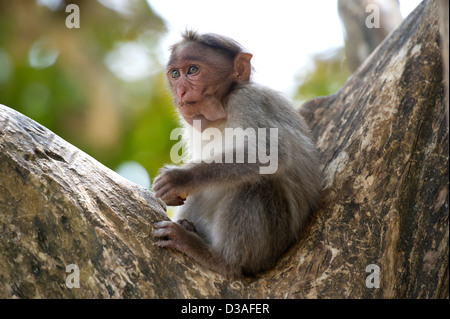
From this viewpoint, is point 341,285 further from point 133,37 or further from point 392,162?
point 133,37

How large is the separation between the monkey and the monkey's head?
0.01 metres

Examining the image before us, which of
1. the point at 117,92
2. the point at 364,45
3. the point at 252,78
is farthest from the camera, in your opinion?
the point at 117,92

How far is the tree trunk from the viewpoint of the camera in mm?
3766

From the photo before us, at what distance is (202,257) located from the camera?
14.1 feet

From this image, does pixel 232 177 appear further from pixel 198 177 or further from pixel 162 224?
pixel 162 224

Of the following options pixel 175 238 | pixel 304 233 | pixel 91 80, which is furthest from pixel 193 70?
pixel 91 80

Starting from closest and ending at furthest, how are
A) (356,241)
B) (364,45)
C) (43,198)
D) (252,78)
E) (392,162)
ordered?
(43,198) < (356,241) < (392,162) < (252,78) < (364,45)

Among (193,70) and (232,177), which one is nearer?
(232,177)

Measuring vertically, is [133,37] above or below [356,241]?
above

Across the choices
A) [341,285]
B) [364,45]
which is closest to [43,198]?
[341,285]

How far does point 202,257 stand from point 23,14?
35.5 ft

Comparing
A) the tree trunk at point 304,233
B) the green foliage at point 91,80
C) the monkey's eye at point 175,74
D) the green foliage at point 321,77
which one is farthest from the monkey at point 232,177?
the green foliage at point 321,77

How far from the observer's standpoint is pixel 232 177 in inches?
174

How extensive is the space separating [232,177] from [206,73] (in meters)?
1.42
